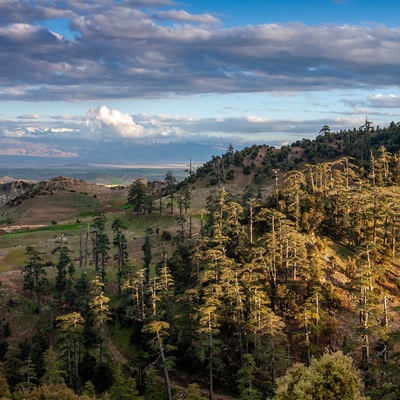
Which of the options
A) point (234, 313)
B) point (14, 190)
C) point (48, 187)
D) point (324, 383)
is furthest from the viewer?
point (14, 190)

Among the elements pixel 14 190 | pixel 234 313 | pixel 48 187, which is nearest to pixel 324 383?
pixel 234 313

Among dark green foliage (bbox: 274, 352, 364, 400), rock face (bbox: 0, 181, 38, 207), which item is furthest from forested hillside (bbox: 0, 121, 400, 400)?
rock face (bbox: 0, 181, 38, 207)

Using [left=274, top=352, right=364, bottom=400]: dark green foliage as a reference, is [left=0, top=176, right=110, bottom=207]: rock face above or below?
above

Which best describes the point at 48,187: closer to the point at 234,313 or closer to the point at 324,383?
the point at 234,313

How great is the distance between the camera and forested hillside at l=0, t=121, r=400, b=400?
139 ft

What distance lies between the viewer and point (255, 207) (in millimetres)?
76938

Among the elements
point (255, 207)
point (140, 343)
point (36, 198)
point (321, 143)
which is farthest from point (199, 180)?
point (140, 343)

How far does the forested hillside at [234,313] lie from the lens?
42.3m

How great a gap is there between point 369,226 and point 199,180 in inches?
3287

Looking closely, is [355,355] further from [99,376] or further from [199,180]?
[199,180]

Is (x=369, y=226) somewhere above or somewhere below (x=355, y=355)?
above

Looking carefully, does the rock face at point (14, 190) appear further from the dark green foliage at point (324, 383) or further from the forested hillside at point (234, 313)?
the dark green foliage at point (324, 383)

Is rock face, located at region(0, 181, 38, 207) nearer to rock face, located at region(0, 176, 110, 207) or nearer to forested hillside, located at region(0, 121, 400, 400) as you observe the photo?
rock face, located at region(0, 176, 110, 207)

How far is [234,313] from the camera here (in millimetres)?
51688
